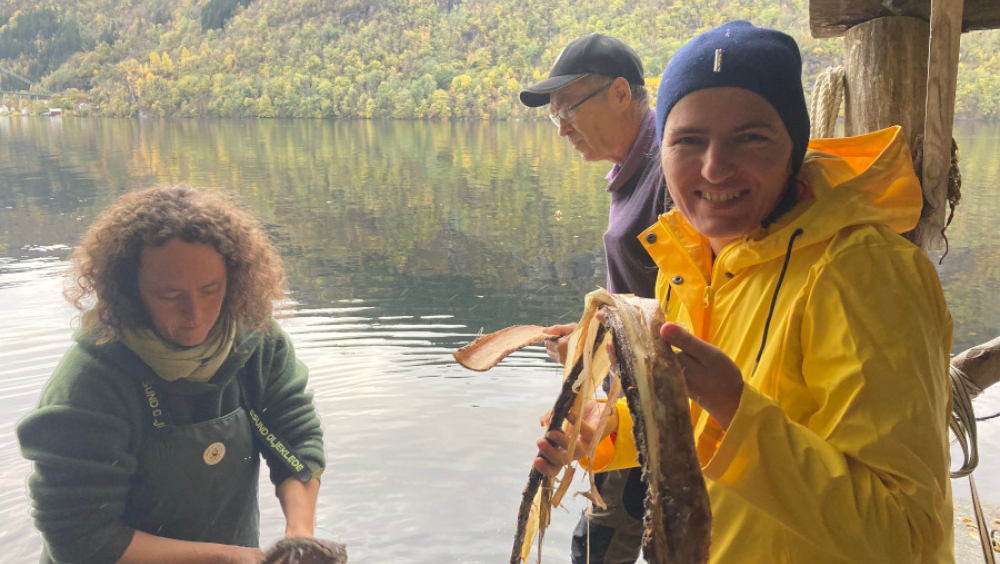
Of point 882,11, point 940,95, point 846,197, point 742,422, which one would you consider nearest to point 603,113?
point 882,11

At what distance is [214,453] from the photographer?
5.35 feet

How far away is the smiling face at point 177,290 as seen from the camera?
157 centimetres

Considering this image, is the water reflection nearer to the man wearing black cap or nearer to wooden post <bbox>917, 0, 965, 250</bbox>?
the man wearing black cap

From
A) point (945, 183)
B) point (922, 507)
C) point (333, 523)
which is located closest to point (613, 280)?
point (945, 183)

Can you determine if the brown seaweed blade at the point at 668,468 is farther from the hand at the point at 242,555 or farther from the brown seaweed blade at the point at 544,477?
the hand at the point at 242,555

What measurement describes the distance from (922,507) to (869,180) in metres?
0.42

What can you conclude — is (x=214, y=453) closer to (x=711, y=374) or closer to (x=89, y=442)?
(x=89, y=442)

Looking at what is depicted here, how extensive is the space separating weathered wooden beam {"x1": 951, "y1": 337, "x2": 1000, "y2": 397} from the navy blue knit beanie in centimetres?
154

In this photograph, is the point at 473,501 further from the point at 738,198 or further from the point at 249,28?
the point at 249,28

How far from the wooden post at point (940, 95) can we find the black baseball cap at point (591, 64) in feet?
2.89

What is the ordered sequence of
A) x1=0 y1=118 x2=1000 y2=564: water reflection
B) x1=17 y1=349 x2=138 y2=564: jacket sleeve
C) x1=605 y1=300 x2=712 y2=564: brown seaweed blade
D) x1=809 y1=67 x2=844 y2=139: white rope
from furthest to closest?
x1=0 y1=118 x2=1000 y2=564: water reflection, x1=809 y1=67 x2=844 y2=139: white rope, x1=17 y1=349 x2=138 y2=564: jacket sleeve, x1=605 y1=300 x2=712 y2=564: brown seaweed blade

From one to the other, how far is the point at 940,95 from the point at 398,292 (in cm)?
702

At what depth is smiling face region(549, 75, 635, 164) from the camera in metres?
2.25

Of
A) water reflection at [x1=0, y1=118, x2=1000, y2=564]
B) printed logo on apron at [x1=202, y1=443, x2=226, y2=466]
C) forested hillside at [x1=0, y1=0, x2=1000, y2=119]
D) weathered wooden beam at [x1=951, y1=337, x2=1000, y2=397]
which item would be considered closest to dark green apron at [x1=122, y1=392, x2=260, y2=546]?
printed logo on apron at [x1=202, y1=443, x2=226, y2=466]
